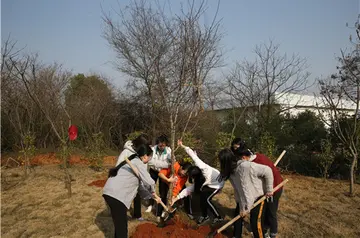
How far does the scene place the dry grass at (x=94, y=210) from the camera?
4.30 m

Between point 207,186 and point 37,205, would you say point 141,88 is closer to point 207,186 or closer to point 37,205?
point 37,205

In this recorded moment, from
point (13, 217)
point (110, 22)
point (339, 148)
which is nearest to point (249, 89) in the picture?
point (339, 148)

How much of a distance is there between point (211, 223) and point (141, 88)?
25.0 feet

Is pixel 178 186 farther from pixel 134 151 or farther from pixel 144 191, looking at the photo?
pixel 134 151

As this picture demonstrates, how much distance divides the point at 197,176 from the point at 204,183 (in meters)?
0.23

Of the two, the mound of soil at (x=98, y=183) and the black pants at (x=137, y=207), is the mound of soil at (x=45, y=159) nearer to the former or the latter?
the mound of soil at (x=98, y=183)

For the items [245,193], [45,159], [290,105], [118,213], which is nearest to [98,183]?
[118,213]

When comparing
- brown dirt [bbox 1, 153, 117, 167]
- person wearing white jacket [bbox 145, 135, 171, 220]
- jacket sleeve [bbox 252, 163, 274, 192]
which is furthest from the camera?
brown dirt [bbox 1, 153, 117, 167]

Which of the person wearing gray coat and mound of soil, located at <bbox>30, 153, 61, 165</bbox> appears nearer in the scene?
the person wearing gray coat

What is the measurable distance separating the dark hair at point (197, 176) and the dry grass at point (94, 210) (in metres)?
0.74

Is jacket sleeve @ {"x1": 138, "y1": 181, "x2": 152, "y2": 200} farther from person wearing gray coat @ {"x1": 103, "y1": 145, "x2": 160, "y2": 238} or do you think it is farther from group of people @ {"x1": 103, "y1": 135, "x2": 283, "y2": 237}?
person wearing gray coat @ {"x1": 103, "y1": 145, "x2": 160, "y2": 238}

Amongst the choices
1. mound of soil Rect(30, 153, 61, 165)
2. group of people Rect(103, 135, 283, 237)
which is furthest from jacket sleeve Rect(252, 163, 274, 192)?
mound of soil Rect(30, 153, 61, 165)

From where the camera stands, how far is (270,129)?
10.4m

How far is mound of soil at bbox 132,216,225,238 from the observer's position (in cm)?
386
